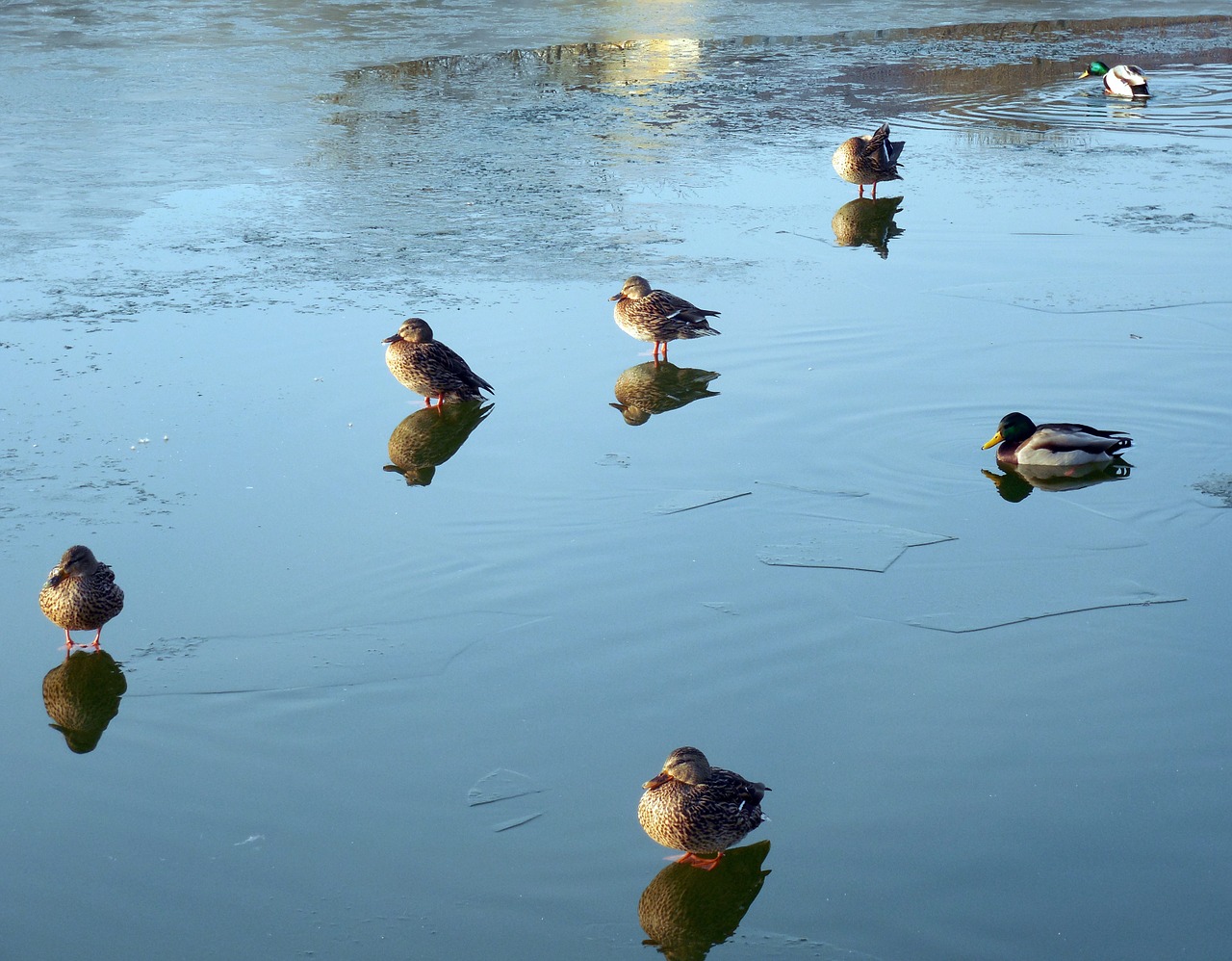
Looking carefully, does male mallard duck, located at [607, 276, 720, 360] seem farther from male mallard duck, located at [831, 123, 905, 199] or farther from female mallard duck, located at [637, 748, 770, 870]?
female mallard duck, located at [637, 748, 770, 870]

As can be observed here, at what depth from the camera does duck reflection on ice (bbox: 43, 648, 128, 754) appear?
5.02m

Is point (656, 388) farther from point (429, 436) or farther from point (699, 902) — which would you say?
point (699, 902)

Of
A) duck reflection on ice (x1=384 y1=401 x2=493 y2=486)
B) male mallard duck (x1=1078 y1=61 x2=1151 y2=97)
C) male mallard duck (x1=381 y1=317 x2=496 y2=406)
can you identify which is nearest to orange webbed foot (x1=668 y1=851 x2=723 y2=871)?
duck reflection on ice (x1=384 y1=401 x2=493 y2=486)

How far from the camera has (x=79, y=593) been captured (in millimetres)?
5285

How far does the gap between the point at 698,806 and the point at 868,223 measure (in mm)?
8170

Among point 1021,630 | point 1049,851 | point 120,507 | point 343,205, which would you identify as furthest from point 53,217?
point 1049,851

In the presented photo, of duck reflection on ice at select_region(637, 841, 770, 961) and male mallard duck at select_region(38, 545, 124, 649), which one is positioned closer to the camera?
duck reflection on ice at select_region(637, 841, 770, 961)

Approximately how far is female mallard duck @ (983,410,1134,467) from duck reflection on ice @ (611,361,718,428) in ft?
5.81

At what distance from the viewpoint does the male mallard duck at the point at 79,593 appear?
17.4 ft

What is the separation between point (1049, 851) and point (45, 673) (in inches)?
145

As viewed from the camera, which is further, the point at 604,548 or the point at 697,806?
the point at 604,548

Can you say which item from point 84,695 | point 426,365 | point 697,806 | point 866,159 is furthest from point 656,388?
point 866,159

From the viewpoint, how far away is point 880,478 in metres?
6.96

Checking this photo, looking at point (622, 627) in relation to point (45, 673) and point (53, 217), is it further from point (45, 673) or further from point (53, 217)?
point (53, 217)
